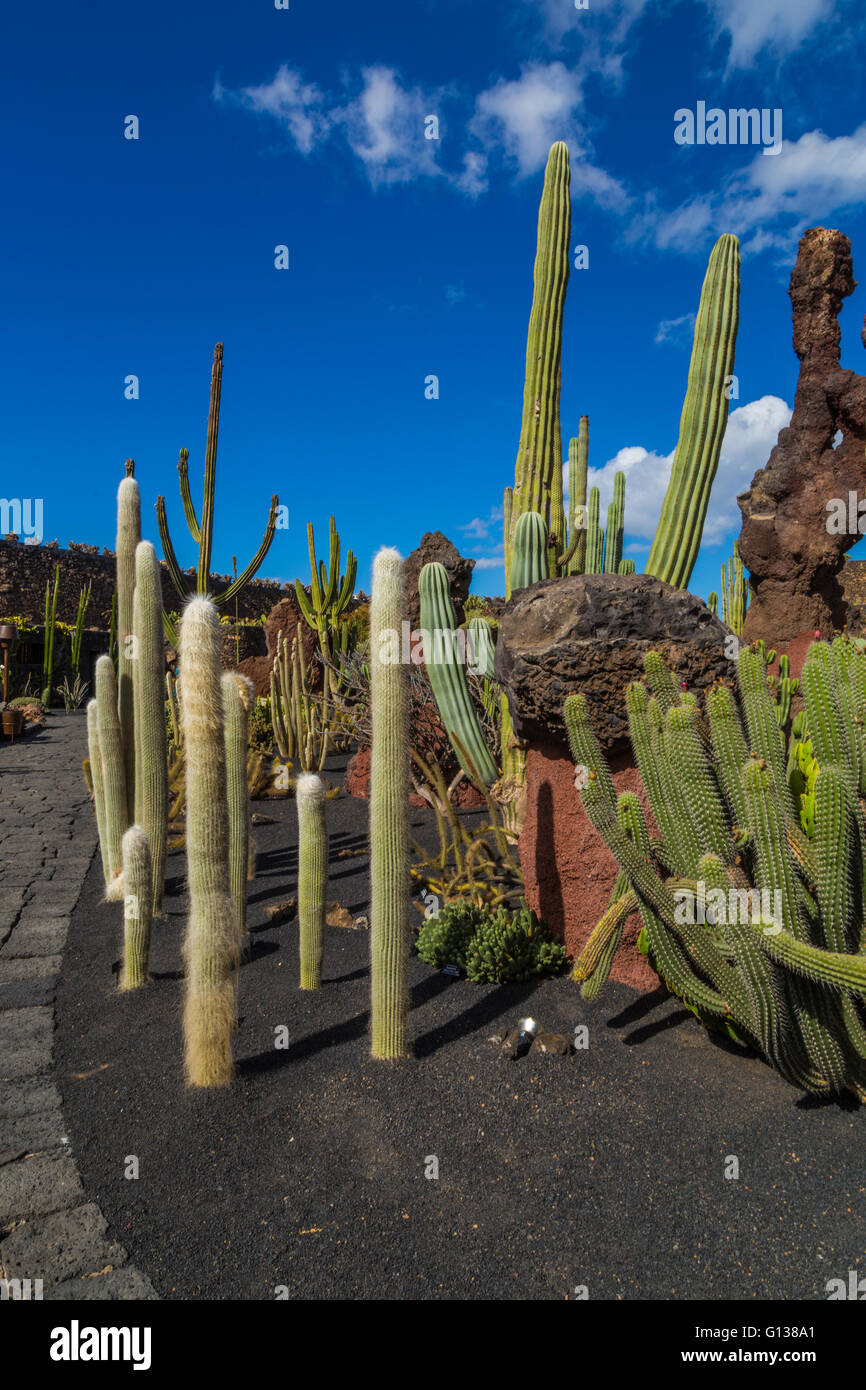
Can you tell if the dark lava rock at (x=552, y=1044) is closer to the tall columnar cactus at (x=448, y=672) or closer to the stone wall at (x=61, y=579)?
the tall columnar cactus at (x=448, y=672)

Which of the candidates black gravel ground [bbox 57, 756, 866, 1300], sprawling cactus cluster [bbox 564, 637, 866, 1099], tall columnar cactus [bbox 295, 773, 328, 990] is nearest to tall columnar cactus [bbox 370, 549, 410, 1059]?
black gravel ground [bbox 57, 756, 866, 1300]

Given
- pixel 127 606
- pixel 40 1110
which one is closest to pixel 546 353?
pixel 127 606

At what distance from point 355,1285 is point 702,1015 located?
153cm

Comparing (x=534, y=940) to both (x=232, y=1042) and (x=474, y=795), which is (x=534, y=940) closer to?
(x=232, y=1042)

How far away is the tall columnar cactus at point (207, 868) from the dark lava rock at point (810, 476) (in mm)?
9176

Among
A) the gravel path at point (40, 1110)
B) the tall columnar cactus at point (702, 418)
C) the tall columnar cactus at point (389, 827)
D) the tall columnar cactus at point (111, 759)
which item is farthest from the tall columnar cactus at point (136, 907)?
the tall columnar cactus at point (702, 418)

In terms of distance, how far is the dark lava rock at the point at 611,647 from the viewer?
3.05 m

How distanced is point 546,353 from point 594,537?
2007 mm

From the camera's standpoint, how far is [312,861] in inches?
117

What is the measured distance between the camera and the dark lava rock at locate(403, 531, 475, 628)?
7.26m

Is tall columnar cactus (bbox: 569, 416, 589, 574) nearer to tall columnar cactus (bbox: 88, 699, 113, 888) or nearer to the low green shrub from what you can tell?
the low green shrub

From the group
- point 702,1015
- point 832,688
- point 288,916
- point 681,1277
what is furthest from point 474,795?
point 681,1277

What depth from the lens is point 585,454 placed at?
6566 millimetres

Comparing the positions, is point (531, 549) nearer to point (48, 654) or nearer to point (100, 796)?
point (100, 796)
